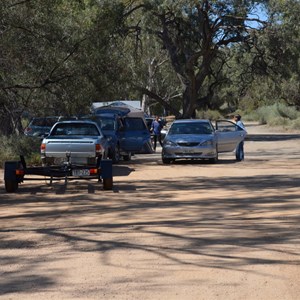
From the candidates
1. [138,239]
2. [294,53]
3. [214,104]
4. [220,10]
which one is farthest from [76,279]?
[214,104]

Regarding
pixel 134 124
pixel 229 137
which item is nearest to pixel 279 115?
pixel 229 137

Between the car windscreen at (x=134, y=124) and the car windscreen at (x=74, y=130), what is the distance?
5.53 m

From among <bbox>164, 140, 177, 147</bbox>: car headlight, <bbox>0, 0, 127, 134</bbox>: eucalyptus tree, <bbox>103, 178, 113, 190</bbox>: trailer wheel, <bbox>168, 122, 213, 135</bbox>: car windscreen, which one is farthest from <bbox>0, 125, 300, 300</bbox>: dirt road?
<bbox>168, 122, 213, 135</bbox>: car windscreen

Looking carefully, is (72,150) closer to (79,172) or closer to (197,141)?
(79,172)

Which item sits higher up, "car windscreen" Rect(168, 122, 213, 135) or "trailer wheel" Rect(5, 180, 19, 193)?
"car windscreen" Rect(168, 122, 213, 135)

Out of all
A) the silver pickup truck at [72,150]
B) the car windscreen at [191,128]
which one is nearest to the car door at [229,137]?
the car windscreen at [191,128]

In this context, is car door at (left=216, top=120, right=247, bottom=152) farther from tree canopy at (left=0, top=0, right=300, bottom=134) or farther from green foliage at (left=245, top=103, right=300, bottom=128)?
green foliage at (left=245, top=103, right=300, bottom=128)

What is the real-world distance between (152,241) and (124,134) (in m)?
15.6

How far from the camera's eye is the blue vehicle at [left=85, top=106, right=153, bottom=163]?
24.5 meters

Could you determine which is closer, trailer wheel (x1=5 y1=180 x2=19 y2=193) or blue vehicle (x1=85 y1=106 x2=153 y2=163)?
trailer wheel (x1=5 y1=180 x2=19 y2=193)

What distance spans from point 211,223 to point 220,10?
29449 mm

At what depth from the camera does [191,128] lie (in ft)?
83.8

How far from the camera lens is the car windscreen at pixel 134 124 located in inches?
1008

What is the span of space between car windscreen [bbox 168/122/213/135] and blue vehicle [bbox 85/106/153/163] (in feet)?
3.45
